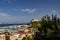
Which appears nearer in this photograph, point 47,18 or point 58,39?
point 58,39

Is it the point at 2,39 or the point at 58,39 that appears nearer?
the point at 58,39

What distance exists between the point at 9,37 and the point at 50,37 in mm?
20115

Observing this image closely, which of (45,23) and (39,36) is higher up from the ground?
(45,23)

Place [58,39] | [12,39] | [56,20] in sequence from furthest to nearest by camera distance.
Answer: [12,39] → [56,20] → [58,39]

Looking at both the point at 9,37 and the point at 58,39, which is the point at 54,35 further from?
the point at 9,37

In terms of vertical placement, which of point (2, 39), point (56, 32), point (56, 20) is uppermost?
point (56, 20)

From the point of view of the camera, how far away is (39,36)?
1827cm

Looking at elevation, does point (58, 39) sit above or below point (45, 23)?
below

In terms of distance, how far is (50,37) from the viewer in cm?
1738

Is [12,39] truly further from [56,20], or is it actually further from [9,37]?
[56,20]

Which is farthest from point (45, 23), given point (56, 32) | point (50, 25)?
point (56, 32)

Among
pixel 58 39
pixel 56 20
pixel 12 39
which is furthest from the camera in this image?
pixel 12 39

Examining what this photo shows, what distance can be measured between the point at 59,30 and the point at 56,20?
1.24 metres

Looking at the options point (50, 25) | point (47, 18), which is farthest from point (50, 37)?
point (47, 18)
